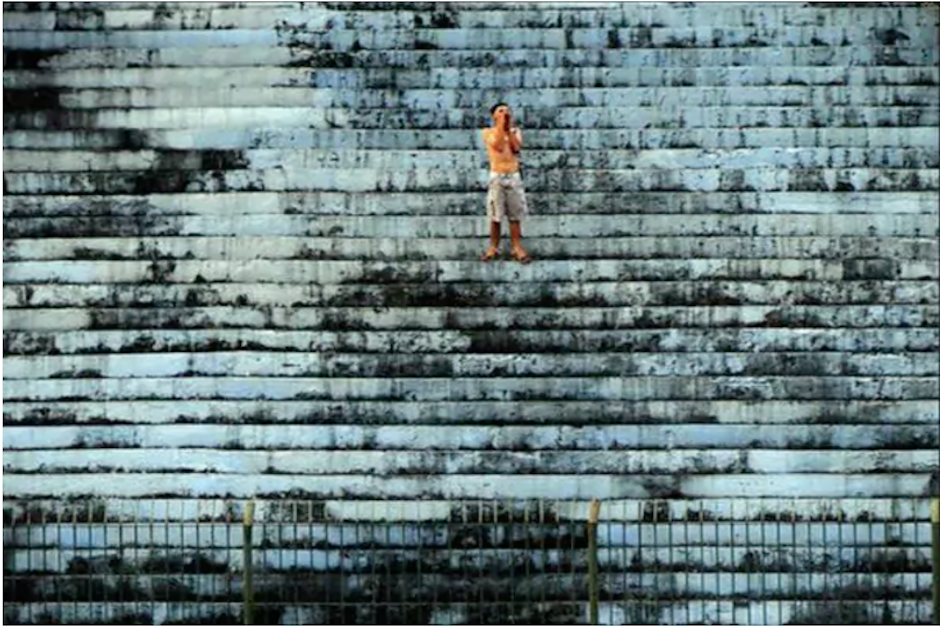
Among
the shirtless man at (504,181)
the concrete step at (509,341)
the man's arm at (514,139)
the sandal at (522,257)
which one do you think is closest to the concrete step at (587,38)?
the shirtless man at (504,181)

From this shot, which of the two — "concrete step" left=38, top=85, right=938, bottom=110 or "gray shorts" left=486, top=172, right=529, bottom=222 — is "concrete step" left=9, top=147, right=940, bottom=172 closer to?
"concrete step" left=38, top=85, right=938, bottom=110

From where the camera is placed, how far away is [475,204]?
2119 cm

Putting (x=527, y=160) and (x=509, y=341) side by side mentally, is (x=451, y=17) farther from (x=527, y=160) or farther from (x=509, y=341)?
(x=509, y=341)

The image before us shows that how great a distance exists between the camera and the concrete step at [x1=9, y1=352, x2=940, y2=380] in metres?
20.7

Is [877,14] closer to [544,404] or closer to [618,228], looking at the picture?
[618,228]

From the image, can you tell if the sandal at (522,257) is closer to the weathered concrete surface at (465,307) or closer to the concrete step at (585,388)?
the weathered concrete surface at (465,307)

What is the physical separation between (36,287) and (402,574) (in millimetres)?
3656

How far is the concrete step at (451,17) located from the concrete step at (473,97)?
0.52 meters

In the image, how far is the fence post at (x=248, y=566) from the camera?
19375 millimetres

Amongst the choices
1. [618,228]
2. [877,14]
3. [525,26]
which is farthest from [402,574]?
[877,14]

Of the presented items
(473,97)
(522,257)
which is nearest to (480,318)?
(522,257)

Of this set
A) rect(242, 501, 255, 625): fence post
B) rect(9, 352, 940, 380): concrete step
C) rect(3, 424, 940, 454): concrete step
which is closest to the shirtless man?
rect(9, 352, 940, 380): concrete step

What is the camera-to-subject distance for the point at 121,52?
21.5 meters

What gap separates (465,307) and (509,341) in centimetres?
44
